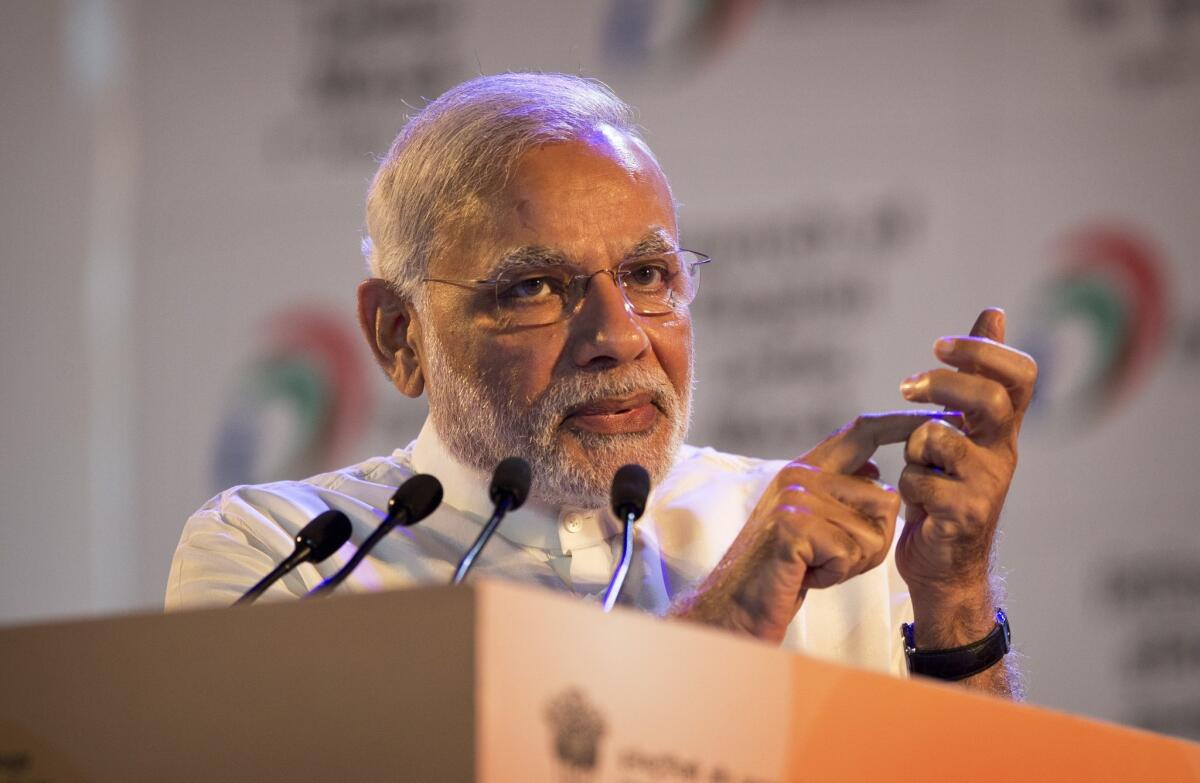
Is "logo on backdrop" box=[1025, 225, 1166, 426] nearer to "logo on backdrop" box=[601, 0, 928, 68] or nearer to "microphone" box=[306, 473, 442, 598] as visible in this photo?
"logo on backdrop" box=[601, 0, 928, 68]

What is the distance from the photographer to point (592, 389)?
247 cm

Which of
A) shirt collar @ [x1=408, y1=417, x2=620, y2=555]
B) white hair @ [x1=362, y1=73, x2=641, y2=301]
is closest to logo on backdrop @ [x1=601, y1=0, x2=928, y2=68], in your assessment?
white hair @ [x1=362, y1=73, x2=641, y2=301]

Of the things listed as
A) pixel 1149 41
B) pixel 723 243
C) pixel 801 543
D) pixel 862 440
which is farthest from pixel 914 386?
pixel 1149 41

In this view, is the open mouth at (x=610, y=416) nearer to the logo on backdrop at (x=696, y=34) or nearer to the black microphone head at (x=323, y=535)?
the black microphone head at (x=323, y=535)

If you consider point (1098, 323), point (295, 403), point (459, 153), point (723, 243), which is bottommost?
point (295, 403)

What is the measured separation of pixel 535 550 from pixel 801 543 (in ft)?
2.79

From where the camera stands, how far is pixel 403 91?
429cm

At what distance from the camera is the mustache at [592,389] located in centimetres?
248

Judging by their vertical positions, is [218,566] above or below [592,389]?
below

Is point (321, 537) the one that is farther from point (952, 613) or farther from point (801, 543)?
point (952, 613)

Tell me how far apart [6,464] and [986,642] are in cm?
319

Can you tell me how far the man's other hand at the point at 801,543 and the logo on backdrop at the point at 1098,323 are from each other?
6.49 ft

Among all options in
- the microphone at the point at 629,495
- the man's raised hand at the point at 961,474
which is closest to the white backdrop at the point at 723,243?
the man's raised hand at the point at 961,474

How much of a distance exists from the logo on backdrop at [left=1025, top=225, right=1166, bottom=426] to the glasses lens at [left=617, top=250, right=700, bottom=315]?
1.51m
